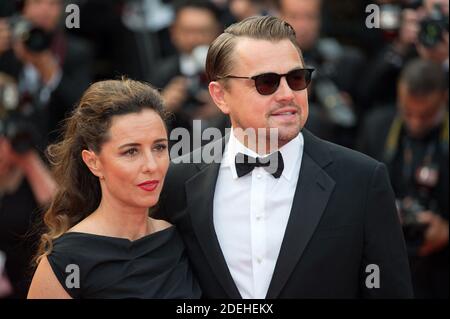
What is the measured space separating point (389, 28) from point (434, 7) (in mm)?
936

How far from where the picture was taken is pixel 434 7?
563 cm

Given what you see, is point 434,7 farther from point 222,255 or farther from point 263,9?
point 222,255

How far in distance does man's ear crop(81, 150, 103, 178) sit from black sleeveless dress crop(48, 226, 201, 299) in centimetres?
26

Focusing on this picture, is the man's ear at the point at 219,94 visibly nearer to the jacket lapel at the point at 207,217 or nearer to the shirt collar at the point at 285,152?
the shirt collar at the point at 285,152

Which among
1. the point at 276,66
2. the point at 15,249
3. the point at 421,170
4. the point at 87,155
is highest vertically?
the point at 276,66

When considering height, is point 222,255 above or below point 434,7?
below

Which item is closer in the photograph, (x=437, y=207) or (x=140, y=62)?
(x=437, y=207)

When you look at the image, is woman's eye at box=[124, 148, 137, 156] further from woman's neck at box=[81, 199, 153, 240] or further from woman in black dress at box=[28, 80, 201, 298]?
woman's neck at box=[81, 199, 153, 240]

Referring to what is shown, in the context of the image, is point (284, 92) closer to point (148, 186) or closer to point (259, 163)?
point (259, 163)

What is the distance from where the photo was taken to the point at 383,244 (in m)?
3.55

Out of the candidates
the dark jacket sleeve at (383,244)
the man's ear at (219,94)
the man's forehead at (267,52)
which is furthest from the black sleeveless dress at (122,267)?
the man's forehead at (267,52)

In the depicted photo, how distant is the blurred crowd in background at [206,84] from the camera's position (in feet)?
18.5

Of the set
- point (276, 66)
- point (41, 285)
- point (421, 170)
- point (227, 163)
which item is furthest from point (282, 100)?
point (421, 170)
